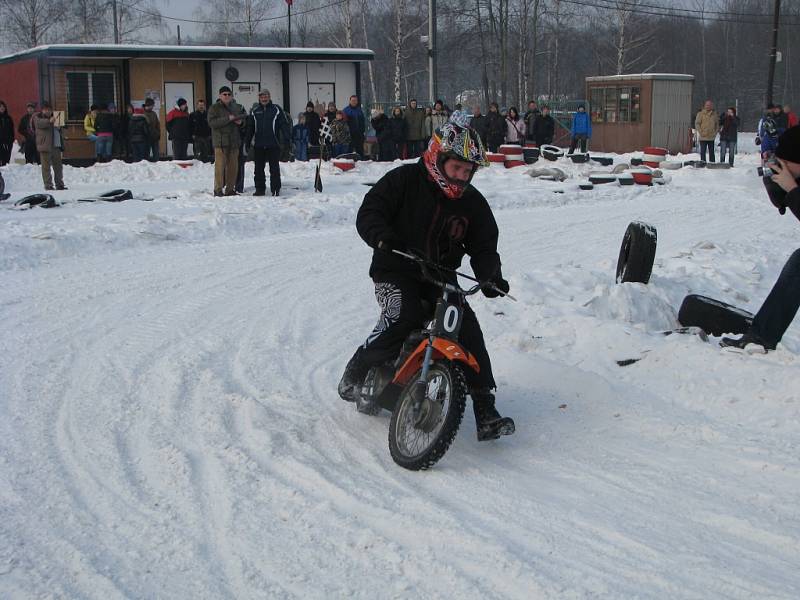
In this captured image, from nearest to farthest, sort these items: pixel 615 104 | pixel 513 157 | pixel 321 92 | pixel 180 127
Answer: pixel 513 157, pixel 180 127, pixel 321 92, pixel 615 104

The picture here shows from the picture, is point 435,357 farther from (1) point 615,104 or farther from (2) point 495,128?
(1) point 615,104

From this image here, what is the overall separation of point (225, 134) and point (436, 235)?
1247 cm

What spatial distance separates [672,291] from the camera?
962 centimetres

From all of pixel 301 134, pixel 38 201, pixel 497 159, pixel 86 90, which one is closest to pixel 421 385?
pixel 38 201

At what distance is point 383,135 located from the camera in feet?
86.5

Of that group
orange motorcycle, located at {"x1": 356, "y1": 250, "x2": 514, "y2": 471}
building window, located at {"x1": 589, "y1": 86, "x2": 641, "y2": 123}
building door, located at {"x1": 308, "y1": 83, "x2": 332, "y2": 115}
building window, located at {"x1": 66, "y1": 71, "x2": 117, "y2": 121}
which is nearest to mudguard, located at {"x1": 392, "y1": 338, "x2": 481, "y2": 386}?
orange motorcycle, located at {"x1": 356, "y1": 250, "x2": 514, "y2": 471}

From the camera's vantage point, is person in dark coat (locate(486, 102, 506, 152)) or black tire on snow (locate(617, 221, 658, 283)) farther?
person in dark coat (locate(486, 102, 506, 152))

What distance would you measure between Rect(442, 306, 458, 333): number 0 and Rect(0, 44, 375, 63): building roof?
85.3 feet

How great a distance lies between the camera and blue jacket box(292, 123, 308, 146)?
25984mm

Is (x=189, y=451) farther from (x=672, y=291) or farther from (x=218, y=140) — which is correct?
(x=218, y=140)

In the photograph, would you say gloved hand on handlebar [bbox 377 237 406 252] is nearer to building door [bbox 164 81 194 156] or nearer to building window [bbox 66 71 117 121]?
building door [bbox 164 81 194 156]

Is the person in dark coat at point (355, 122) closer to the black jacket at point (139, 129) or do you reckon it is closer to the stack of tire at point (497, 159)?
the stack of tire at point (497, 159)

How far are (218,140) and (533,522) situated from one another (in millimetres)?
13955

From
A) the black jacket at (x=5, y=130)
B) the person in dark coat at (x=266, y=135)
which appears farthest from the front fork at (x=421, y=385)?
the black jacket at (x=5, y=130)
